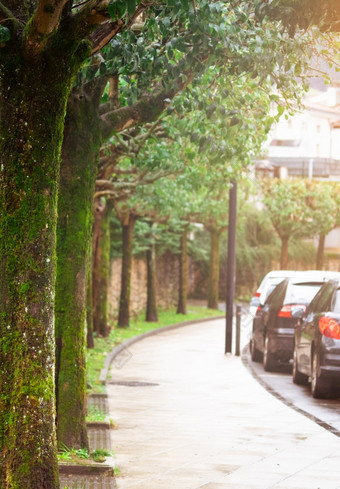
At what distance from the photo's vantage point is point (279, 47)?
9602 millimetres

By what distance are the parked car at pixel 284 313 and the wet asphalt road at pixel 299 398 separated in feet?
1.23

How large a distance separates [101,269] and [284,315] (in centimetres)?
788

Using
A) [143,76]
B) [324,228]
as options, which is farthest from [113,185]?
[324,228]

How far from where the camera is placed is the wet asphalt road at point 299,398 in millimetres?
11828

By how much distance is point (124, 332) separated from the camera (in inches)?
1112

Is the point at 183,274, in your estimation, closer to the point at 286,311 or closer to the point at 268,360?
the point at 268,360

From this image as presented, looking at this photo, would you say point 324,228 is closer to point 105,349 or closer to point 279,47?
point 105,349

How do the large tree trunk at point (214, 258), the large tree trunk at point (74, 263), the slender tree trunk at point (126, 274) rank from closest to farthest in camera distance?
1. the large tree trunk at point (74, 263)
2. the slender tree trunk at point (126, 274)
3. the large tree trunk at point (214, 258)

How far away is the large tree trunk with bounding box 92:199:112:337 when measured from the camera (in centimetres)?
2366

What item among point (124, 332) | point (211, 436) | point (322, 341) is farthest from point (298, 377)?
point (124, 332)

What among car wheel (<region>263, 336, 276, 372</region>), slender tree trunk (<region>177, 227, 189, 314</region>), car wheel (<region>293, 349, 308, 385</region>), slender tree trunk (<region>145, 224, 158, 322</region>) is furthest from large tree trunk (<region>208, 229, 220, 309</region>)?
car wheel (<region>293, 349, 308, 385</region>)

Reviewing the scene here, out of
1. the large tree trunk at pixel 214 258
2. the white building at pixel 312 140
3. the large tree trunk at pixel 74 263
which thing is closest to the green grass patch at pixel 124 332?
the large tree trunk at pixel 214 258

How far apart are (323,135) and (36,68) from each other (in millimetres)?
81836

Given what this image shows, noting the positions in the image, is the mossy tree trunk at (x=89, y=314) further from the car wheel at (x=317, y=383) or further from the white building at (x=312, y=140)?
the white building at (x=312, y=140)
